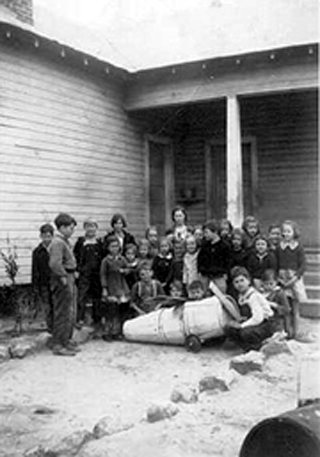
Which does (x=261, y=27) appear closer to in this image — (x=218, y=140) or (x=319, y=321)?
(x=218, y=140)

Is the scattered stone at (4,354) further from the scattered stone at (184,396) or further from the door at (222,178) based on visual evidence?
the door at (222,178)

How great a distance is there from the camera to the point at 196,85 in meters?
11.3

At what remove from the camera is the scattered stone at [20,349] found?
23.6 feet

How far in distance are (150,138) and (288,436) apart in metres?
10.3

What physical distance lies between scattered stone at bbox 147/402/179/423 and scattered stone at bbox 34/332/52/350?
10.6 ft

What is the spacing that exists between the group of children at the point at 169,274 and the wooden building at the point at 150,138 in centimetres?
133

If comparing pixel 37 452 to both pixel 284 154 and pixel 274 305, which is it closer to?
pixel 274 305

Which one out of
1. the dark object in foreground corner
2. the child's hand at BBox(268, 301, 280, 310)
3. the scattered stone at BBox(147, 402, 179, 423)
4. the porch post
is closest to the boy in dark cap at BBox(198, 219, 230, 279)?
the child's hand at BBox(268, 301, 280, 310)

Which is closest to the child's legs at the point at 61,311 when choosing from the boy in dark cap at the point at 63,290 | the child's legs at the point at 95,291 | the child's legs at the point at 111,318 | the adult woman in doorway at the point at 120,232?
the boy in dark cap at the point at 63,290

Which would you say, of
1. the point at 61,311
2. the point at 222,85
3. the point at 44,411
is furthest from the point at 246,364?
the point at 222,85

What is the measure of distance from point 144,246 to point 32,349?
2.27m

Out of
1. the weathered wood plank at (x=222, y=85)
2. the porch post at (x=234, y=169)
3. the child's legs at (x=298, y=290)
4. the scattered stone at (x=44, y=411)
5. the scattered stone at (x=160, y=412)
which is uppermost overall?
the weathered wood plank at (x=222, y=85)

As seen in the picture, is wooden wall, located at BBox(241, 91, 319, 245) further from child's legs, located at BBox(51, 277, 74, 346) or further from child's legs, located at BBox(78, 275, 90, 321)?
child's legs, located at BBox(51, 277, 74, 346)

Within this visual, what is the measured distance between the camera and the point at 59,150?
1038 cm
